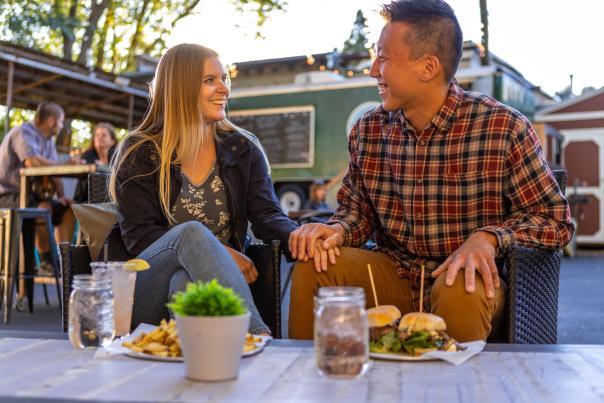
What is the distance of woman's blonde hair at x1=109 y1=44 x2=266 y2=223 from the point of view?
2.49m

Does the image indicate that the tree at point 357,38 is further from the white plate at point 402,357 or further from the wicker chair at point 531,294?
the white plate at point 402,357

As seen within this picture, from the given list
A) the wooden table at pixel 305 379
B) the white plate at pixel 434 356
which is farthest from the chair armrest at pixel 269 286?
the white plate at pixel 434 356

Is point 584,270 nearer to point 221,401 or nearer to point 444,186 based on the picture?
point 444,186

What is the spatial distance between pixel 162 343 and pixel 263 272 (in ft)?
3.27

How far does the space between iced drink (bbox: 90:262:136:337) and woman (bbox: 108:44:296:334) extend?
630mm

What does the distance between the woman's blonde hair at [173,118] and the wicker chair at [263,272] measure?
0.28 m

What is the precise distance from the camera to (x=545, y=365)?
1.35m

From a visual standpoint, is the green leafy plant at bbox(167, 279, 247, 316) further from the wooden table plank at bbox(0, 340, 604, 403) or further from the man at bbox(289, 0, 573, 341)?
the man at bbox(289, 0, 573, 341)

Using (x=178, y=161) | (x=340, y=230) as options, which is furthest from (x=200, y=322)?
(x=178, y=161)

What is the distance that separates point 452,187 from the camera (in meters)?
2.23

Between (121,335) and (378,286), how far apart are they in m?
0.87

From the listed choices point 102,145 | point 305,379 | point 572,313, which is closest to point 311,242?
point 305,379

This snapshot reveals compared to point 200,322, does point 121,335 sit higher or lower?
lower

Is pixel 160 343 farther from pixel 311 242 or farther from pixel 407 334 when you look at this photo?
pixel 311 242
